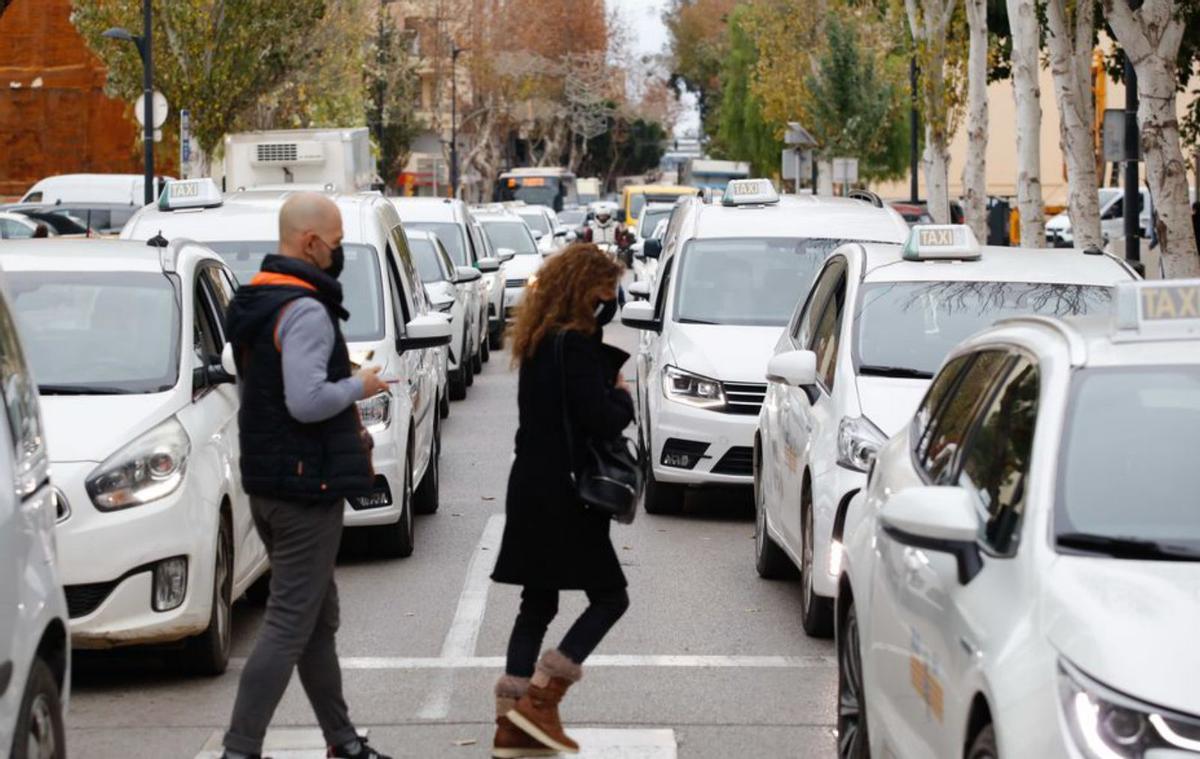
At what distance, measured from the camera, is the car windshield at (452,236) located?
23312 mm

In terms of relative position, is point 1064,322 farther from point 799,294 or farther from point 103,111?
point 103,111

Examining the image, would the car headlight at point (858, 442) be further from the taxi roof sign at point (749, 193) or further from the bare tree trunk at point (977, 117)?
the bare tree trunk at point (977, 117)

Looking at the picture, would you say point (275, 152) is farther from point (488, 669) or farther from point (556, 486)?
point (556, 486)

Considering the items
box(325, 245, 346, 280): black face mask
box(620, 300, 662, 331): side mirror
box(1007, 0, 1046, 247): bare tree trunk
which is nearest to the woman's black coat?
box(325, 245, 346, 280): black face mask

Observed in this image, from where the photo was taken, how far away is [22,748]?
4.95 meters

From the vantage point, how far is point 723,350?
508 inches

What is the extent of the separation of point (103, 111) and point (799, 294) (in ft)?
169

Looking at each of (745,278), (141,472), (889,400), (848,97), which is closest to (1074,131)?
(745,278)

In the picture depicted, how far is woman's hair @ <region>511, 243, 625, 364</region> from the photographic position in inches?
267

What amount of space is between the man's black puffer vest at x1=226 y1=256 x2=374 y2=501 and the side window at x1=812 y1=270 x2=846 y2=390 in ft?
12.0

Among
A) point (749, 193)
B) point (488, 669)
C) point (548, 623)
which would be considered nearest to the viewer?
point (548, 623)

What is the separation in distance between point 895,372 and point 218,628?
10.8 ft

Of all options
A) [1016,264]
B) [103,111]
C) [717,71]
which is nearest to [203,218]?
[1016,264]

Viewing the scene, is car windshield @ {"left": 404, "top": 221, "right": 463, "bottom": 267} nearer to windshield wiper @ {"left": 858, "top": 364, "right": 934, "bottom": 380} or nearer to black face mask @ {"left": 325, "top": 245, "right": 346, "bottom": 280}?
windshield wiper @ {"left": 858, "top": 364, "right": 934, "bottom": 380}
